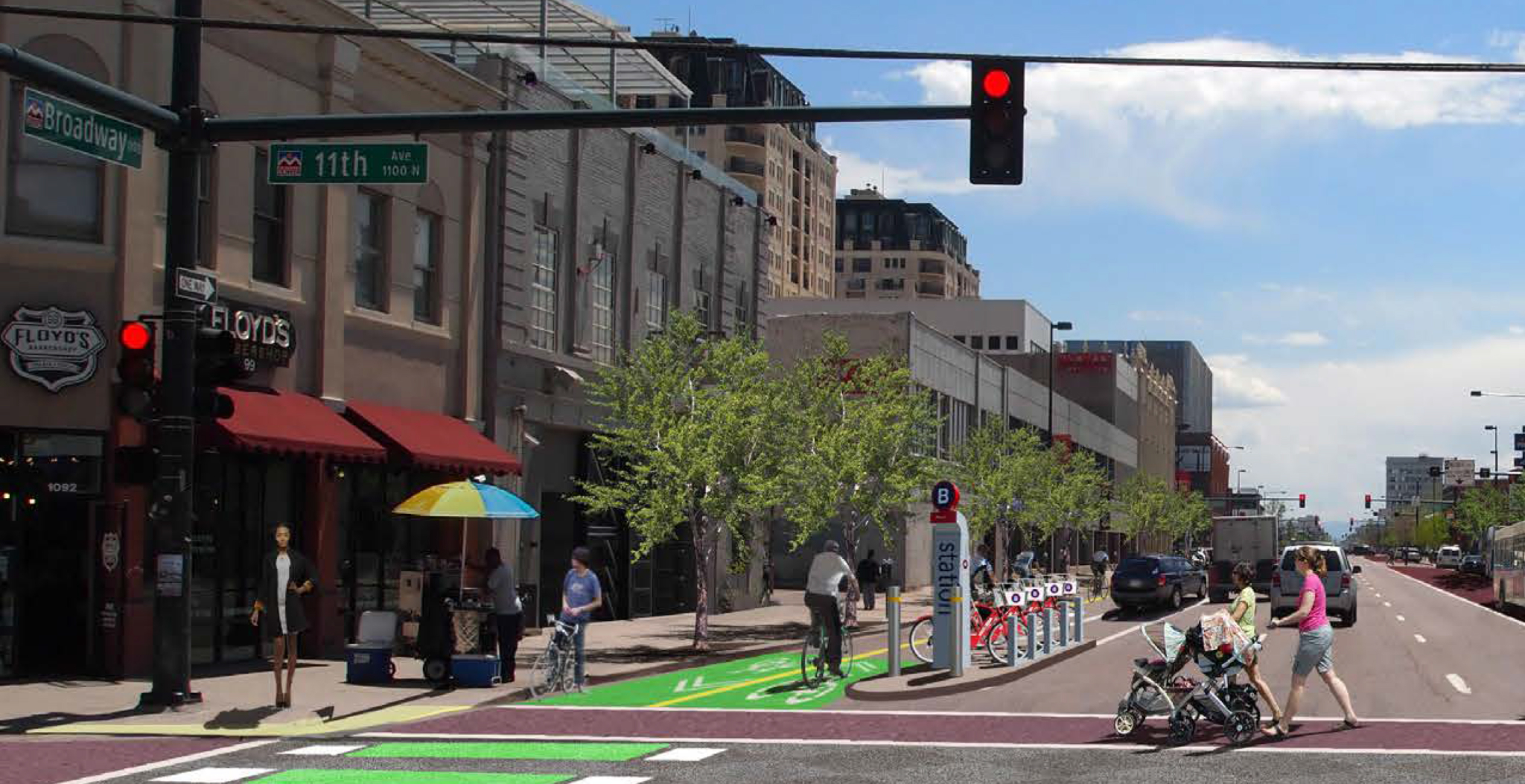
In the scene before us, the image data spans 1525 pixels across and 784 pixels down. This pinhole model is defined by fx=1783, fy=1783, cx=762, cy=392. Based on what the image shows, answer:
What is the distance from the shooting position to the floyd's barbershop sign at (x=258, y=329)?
23.9 meters

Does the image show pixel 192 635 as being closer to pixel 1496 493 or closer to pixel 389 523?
pixel 389 523

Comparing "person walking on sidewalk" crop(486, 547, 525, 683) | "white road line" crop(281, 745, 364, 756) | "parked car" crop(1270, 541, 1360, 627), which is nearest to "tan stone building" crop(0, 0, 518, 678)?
"person walking on sidewalk" crop(486, 547, 525, 683)

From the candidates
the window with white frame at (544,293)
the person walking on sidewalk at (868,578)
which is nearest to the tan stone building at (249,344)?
the window with white frame at (544,293)

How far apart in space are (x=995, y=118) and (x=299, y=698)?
10690 mm

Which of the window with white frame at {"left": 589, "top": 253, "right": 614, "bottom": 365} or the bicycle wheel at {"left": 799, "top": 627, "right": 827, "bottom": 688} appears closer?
the bicycle wheel at {"left": 799, "top": 627, "right": 827, "bottom": 688}

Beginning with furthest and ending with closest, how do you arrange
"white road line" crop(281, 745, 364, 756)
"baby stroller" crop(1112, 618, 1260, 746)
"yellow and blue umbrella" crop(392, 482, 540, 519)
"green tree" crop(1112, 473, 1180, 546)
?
"green tree" crop(1112, 473, 1180, 546) → "yellow and blue umbrella" crop(392, 482, 540, 519) → "baby stroller" crop(1112, 618, 1260, 746) → "white road line" crop(281, 745, 364, 756)

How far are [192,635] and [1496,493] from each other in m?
115

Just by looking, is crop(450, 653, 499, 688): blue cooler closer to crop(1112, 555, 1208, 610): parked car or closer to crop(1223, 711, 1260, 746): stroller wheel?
crop(1223, 711, 1260, 746): stroller wheel

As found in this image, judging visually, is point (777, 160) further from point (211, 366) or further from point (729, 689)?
point (211, 366)

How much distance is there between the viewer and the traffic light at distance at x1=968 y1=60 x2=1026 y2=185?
49.2 ft

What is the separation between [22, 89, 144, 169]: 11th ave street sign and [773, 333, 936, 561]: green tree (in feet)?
56.7

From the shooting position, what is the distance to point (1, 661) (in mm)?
21734

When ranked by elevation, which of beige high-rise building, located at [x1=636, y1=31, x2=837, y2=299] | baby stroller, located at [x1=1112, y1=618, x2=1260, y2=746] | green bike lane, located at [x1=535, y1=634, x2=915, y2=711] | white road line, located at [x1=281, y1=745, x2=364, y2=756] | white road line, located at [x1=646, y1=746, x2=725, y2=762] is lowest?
green bike lane, located at [x1=535, y1=634, x2=915, y2=711]

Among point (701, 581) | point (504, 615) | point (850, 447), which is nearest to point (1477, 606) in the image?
point (850, 447)
